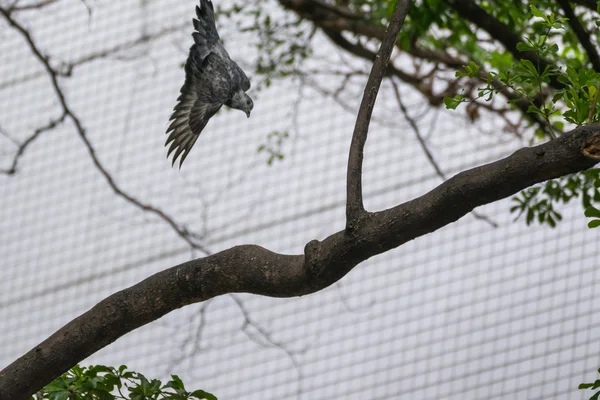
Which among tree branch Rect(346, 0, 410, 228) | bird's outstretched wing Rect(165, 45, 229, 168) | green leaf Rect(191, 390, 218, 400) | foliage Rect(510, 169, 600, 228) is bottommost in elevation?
green leaf Rect(191, 390, 218, 400)

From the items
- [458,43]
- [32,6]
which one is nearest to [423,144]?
[458,43]

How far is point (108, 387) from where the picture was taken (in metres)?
1.47

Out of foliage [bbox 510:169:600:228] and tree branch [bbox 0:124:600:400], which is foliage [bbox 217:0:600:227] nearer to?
foliage [bbox 510:169:600:228]

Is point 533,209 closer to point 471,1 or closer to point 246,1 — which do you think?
point 471,1

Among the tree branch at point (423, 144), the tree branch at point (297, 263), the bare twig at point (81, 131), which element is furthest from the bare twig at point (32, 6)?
the tree branch at point (297, 263)

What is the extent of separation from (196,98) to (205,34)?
127 mm

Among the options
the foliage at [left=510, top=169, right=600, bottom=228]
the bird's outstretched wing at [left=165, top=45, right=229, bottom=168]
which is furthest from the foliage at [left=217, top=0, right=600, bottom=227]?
the bird's outstretched wing at [left=165, top=45, right=229, bottom=168]

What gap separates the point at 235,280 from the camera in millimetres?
1366

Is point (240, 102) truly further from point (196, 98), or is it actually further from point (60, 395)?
point (60, 395)

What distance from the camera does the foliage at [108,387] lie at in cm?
145

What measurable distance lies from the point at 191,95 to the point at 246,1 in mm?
1950

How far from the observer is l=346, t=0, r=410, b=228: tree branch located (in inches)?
50.9

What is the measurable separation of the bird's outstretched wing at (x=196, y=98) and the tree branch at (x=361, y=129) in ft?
0.69

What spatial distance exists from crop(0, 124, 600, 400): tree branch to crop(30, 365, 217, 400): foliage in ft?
0.13
